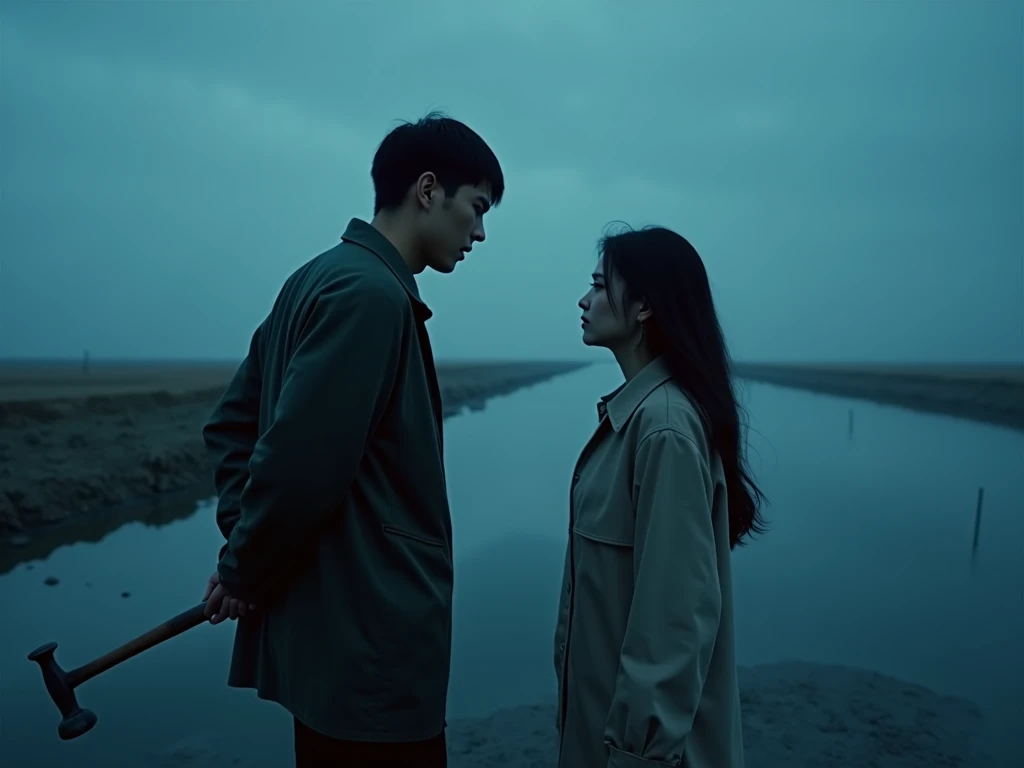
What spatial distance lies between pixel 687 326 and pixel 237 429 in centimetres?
112

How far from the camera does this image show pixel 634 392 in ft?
5.49

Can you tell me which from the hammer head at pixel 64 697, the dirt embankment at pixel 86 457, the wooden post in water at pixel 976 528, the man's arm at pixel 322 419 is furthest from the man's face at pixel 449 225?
the wooden post in water at pixel 976 528

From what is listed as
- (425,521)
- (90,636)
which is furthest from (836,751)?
(90,636)

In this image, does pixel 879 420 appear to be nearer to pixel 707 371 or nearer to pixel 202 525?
pixel 202 525

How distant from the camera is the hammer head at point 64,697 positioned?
1600 millimetres

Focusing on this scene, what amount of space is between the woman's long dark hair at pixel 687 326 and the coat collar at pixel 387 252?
1.57 ft

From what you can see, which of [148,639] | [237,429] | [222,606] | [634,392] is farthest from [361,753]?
[634,392]

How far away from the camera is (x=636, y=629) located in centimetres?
141

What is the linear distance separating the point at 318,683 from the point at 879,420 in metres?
26.6

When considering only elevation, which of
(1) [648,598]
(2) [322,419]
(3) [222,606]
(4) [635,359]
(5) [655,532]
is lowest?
(3) [222,606]

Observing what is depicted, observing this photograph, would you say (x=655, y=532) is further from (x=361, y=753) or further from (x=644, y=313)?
(x=361, y=753)

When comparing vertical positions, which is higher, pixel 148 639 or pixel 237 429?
pixel 237 429

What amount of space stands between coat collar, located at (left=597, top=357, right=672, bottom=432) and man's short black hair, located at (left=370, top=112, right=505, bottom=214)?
59 cm

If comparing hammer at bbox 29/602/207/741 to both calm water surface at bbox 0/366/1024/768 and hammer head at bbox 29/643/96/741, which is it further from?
calm water surface at bbox 0/366/1024/768
